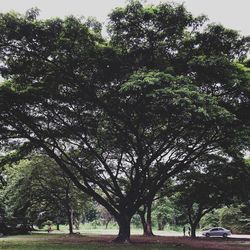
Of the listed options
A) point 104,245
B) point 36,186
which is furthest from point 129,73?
point 36,186

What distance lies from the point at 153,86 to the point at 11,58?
8.37 metres

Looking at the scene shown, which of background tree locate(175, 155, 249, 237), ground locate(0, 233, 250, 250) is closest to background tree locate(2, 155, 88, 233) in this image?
ground locate(0, 233, 250, 250)

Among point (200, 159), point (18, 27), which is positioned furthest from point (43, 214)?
point (18, 27)

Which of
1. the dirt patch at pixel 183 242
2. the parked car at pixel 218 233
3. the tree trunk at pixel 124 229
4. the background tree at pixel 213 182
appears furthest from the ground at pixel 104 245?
the parked car at pixel 218 233

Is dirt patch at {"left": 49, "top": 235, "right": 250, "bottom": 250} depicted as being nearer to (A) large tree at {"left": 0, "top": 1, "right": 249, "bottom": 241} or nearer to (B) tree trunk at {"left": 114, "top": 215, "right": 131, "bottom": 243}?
(B) tree trunk at {"left": 114, "top": 215, "right": 131, "bottom": 243}

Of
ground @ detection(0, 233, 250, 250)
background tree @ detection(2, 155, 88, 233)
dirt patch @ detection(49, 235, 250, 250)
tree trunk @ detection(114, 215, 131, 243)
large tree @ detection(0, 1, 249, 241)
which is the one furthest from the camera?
background tree @ detection(2, 155, 88, 233)

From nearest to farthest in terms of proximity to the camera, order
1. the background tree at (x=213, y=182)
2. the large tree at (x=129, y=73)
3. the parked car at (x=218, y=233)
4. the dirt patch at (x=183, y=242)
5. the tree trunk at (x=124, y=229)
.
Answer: the large tree at (x=129, y=73)
the dirt patch at (x=183, y=242)
the tree trunk at (x=124, y=229)
the background tree at (x=213, y=182)
the parked car at (x=218, y=233)

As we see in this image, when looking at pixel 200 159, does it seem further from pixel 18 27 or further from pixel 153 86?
pixel 18 27

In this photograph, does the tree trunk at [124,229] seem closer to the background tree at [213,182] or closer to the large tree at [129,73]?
the large tree at [129,73]

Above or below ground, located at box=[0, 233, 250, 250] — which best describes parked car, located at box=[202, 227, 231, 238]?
above

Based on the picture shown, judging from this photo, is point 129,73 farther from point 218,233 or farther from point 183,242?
point 218,233

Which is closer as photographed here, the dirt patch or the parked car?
the dirt patch

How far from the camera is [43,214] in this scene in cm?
5681

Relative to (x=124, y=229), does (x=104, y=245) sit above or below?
below
